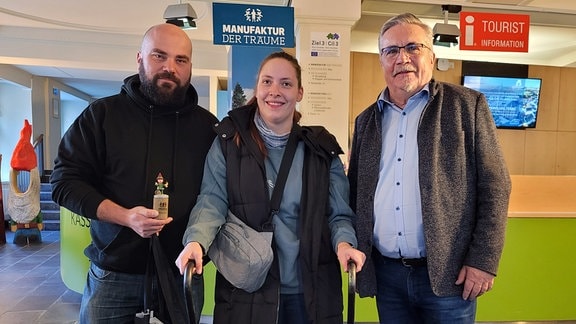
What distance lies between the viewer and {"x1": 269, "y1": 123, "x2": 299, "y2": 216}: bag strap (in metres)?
1.39

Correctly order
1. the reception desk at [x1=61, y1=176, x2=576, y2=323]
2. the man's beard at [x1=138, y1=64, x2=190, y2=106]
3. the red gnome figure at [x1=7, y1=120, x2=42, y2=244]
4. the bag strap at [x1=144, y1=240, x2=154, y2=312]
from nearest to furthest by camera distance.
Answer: the bag strap at [x1=144, y1=240, x2=154, y2=312] → the man's beard at [x1=138, y1=64, x2=190, y2=106] → the reception desk at [x1=61, y1=176, x2=576, y2=323] → the red gnome figure at [x1=7, y1=120, x2=42, y2=244]

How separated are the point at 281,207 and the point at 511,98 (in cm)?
662

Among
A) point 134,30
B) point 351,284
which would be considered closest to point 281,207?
point 351,284

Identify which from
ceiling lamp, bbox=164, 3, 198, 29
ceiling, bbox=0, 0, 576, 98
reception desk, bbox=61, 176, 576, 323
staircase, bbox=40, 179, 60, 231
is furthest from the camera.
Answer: staircase, bbox=40, 179, 60, 231

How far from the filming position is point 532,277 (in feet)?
10.7

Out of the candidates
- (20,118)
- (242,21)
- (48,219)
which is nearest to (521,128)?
(242,21)

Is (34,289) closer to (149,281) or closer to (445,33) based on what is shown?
(149,281)

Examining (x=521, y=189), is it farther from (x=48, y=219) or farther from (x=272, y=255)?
(x=48, y=219)

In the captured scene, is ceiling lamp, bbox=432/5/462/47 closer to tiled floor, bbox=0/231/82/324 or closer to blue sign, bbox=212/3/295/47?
blue sign, bbox=212/3/295/47

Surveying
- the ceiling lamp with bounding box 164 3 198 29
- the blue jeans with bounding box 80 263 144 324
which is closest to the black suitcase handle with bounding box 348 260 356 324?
the blue jeans with bounding box 80 263 144 324

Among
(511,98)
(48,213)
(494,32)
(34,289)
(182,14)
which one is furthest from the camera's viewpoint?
(48,213)

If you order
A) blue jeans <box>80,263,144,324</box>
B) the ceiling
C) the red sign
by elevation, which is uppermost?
the ceiling

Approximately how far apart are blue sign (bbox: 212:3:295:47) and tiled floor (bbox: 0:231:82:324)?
2.91m

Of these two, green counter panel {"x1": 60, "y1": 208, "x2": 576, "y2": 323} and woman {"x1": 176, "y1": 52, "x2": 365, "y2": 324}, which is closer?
woman {"x1": 176, "y1": 52, "x2": 365, "y2": 324}
